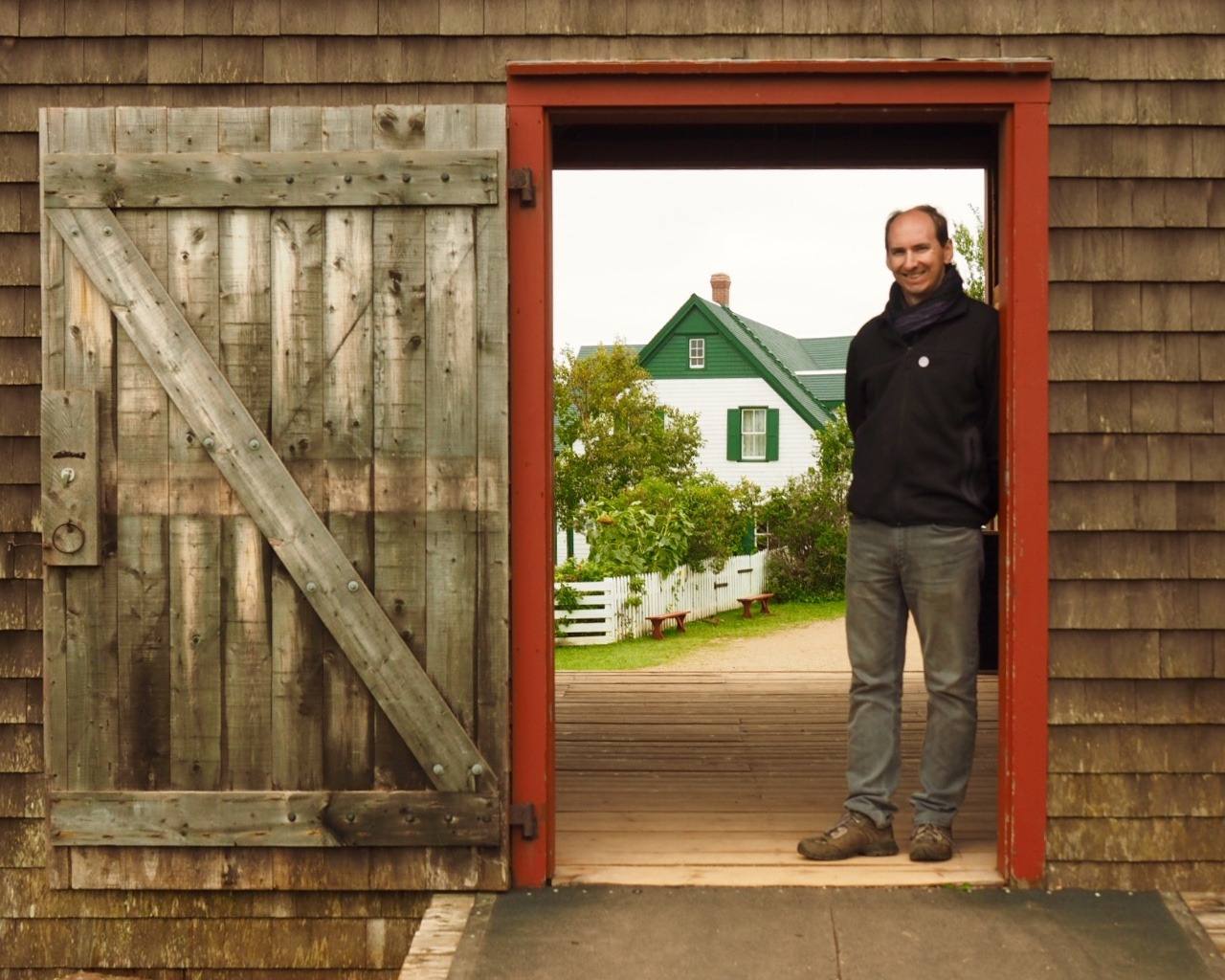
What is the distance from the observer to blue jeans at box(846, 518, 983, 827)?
363 cm

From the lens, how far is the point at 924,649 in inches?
149

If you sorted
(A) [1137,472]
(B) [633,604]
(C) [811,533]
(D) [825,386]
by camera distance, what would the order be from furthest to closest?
1. (D) [825,386]
2. (C) [811,533]
3. (B) [633,604]
4. (A) [1137,472]

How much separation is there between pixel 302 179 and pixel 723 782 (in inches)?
105

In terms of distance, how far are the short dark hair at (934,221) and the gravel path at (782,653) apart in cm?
663

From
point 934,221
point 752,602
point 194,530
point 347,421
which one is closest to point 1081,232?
point 934,221

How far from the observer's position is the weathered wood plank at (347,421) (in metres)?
3.46

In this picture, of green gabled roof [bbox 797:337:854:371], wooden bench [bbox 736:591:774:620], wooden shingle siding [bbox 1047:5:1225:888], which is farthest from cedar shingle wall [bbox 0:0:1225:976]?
green gabled roof [bbox 797:337:854:371]

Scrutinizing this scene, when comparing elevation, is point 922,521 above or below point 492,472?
below

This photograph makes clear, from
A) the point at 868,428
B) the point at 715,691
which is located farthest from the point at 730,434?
the point at 868,428

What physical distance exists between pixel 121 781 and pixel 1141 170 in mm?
3291

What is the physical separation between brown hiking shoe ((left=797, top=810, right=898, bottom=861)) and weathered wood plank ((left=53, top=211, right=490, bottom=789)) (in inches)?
47.8

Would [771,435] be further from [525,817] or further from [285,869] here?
[285,869]

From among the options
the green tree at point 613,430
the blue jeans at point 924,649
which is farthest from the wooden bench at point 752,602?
the blue jeans at point 924,649

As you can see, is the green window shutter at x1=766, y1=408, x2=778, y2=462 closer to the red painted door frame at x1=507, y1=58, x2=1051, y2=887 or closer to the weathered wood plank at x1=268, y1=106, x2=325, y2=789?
the red painted door frame at x1=507, y1=58, x2=1051, y2=887
